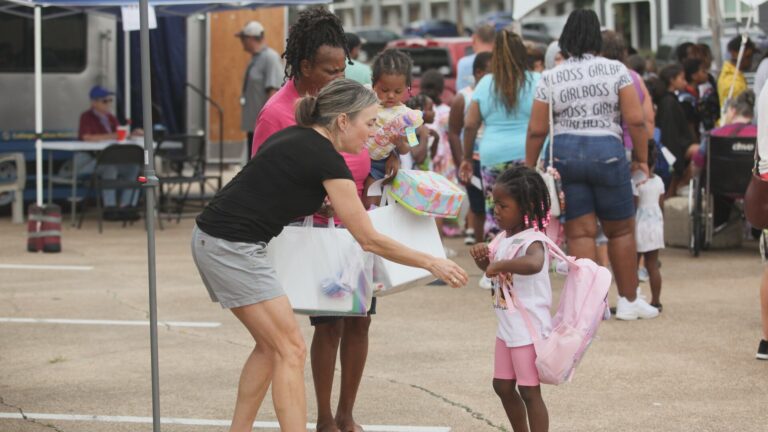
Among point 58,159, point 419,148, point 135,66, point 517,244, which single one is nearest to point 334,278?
point 517,244

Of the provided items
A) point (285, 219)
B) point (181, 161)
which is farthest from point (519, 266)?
point (181, 161)

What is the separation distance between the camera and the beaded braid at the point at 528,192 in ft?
17.1

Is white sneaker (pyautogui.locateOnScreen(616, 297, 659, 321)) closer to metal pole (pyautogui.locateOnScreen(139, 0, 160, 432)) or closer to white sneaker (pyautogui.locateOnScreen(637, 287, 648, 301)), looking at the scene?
white sneaker (pyautogui.locateOnScreen(637, 287, 648, 301))

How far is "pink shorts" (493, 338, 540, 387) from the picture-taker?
16.8ft

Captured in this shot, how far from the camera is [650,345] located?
7.69 metres

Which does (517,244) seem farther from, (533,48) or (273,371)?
(533,48)

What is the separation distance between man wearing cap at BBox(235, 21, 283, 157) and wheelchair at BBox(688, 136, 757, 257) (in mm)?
5619

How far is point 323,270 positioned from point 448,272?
0.54m

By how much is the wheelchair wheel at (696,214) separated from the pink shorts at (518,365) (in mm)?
6505

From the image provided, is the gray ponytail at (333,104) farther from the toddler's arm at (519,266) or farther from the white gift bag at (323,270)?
the toddler's arm at (519,266)

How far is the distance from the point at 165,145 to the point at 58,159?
128cm

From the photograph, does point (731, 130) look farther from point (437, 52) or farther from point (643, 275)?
point (437, 52)

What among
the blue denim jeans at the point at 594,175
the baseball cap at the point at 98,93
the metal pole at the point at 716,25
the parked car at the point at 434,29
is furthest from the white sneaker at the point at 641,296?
the parked car at the point at 434,29

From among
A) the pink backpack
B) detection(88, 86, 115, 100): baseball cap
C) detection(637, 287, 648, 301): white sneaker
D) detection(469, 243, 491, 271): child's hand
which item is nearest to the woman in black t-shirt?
detection(469, 243, 491, 271): child's hand
